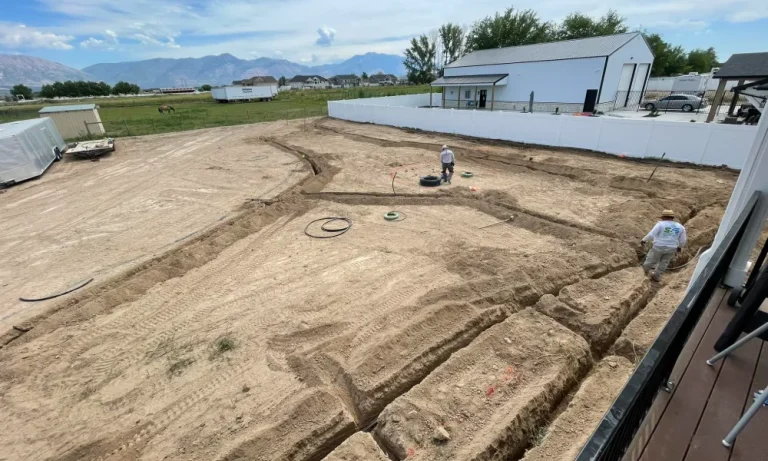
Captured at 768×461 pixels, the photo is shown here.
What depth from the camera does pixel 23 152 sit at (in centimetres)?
1442

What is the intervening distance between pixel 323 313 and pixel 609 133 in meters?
14.4

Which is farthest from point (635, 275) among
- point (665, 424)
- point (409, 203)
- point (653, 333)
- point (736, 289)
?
point (409, 203)

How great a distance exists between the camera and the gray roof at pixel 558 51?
2428 cm

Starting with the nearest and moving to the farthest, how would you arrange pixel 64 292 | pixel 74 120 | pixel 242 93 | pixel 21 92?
pixel 64 292, pixel 74 120, pixel 242 93, pixel 21 92

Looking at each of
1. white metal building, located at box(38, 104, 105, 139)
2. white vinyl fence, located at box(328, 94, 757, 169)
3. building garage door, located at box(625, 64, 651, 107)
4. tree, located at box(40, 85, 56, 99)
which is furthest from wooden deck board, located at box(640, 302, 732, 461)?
tree, located at box(40, 85, 56, 99)

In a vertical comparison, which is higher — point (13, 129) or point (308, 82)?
point (308, 82)

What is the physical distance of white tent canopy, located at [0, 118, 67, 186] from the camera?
1394 centimetres

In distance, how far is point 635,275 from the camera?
21.1 ft

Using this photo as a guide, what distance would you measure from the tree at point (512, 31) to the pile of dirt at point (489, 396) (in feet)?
158

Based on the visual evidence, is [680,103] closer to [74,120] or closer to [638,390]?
[638,390]

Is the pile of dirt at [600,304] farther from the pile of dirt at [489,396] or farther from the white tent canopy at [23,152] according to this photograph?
the white tent canopy at [23,152]

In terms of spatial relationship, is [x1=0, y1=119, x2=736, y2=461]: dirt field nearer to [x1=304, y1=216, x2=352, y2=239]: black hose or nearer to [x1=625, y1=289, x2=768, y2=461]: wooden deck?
[x1=304, y1=216, x2=352, y2=239]: black hose

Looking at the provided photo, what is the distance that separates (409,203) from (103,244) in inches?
337

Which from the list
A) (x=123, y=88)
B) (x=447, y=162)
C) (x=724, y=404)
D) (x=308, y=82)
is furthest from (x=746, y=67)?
(x=308, y=82)
